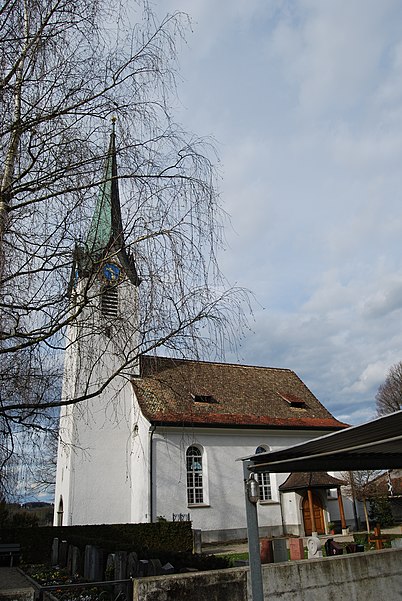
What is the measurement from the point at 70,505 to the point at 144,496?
11.0 ft

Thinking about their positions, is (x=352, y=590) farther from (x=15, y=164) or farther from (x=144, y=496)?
(x=144, y=496)

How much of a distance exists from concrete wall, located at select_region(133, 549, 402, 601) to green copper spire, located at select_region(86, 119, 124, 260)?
4.35 m

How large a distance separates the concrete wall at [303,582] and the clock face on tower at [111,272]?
3.97 meters

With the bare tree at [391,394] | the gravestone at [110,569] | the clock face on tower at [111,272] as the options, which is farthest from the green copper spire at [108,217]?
the bare tree at [391,394]

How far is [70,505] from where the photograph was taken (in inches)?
847

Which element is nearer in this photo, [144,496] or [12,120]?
[12,120]

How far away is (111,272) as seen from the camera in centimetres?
569

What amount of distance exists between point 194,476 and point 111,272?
18.8 metres

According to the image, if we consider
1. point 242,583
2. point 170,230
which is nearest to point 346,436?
point 170,230

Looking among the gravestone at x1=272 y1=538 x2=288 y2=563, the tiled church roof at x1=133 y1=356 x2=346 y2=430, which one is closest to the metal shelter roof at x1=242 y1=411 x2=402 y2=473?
the gravestone at x1=272 y1=538 x2=288 y2=563

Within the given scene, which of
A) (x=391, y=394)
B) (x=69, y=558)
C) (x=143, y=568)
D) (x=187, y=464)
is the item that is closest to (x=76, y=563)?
(x=69, y=558)

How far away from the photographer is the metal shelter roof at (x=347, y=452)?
456 cm

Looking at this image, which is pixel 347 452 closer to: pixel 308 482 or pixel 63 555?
pixel 63 555

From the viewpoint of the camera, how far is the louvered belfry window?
226 inches
